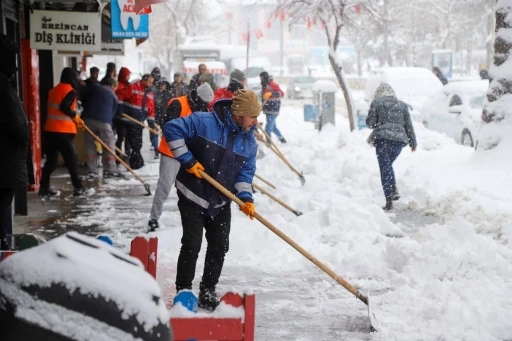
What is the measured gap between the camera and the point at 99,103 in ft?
43.7

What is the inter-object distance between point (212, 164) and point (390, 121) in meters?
5.84

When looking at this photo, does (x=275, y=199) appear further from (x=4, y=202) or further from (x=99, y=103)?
(x=99, y=103)

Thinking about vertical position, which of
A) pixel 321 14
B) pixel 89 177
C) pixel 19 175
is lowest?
pixel 89 177

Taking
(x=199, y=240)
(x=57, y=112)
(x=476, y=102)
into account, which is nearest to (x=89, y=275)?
(x=199, y=240)

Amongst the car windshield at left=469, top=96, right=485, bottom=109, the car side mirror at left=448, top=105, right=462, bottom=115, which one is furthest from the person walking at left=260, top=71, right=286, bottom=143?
the car windshield at left=469, top=96, right=485, bottom=109

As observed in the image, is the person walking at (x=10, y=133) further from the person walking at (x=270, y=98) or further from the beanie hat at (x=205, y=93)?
the person walking at (x=270, y=98)

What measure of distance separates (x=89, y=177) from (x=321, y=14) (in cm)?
947

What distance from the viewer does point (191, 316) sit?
287 cm

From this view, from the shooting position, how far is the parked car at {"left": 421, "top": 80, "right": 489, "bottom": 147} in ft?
61.5

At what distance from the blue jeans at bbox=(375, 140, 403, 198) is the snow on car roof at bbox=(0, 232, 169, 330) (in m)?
8.83

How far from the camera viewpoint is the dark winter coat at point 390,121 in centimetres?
1102

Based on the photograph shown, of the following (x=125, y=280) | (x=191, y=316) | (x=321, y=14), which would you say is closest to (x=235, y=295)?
(x=191, y=316)

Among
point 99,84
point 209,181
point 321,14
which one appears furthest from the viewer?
point 321,14

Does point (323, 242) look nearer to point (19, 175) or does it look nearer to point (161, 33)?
point (19, 175)
